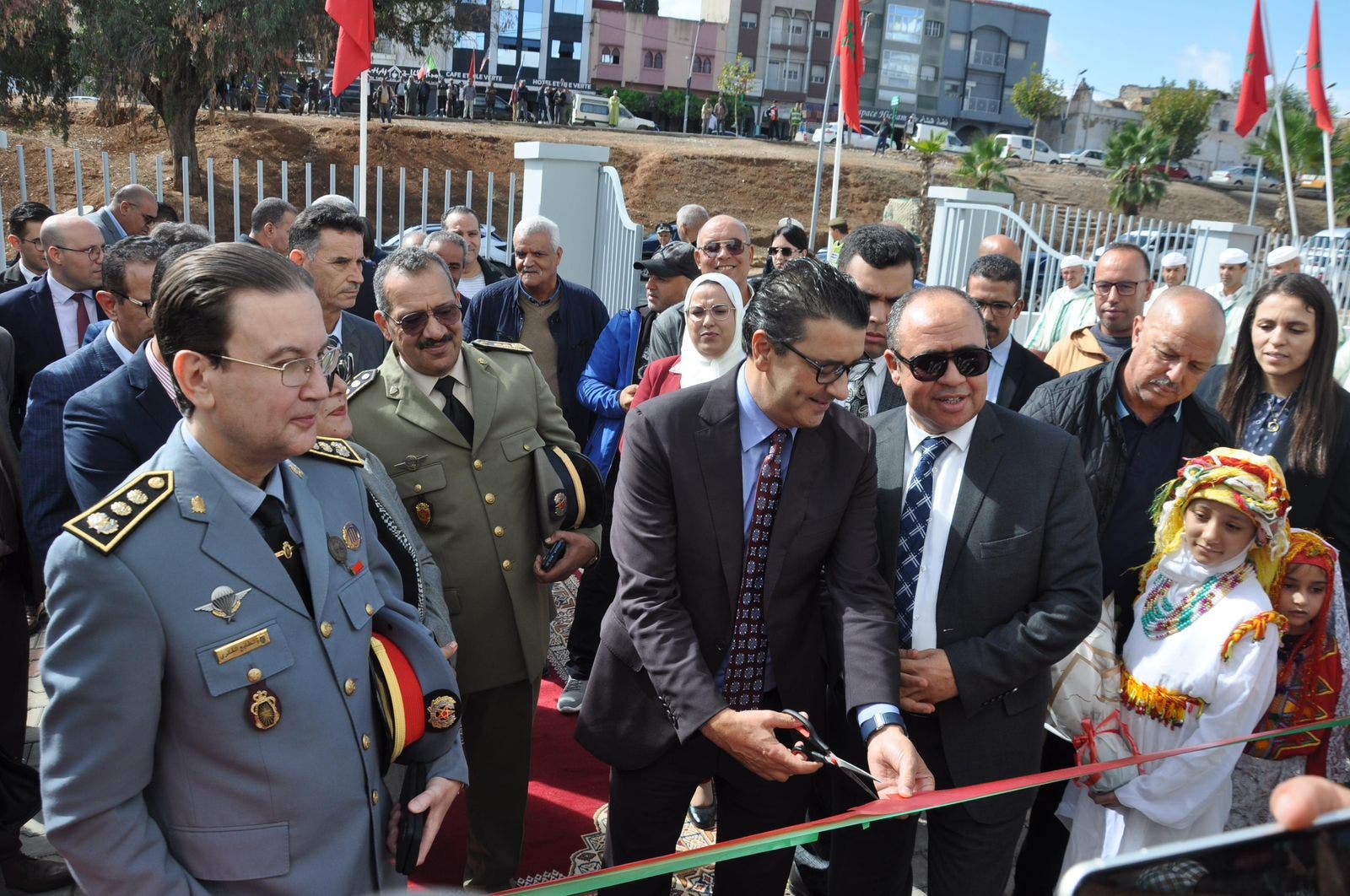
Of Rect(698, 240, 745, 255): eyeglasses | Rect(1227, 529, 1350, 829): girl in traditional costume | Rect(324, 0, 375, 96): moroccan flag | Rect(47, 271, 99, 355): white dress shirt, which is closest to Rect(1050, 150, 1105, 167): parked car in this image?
Rect(324, 0, 375, 96): moroccan flag

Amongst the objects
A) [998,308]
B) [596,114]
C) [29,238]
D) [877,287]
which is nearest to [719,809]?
[877,287]

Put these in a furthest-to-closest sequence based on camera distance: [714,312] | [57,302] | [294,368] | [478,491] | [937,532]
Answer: [57,302] < [714,312] < [478,491] < [937,532] < [294,368]

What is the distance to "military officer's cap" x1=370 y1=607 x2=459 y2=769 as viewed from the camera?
80.2 inches

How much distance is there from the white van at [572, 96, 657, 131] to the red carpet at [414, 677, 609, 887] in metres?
42.1

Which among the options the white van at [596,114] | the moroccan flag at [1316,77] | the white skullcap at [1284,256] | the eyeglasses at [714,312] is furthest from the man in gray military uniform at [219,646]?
the white van at [596,114]

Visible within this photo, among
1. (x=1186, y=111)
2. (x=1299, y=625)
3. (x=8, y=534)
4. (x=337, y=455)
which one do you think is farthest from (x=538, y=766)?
(x=1186, y=111)

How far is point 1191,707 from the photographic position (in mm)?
2945

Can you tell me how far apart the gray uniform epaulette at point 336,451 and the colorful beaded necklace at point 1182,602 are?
7.66 ft

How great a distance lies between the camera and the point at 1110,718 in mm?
3057

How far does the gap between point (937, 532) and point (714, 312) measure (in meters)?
1.79

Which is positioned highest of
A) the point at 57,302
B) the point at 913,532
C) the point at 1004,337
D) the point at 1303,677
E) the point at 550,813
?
the point at 1004,337

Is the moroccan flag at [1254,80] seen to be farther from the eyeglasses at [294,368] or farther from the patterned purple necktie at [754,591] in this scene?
the eyeglasses at [294,368]

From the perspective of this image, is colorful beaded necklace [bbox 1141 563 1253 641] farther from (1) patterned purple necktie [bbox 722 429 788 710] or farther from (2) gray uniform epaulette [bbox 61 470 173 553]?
(2) gray uniform epaulette [bbox 61 470 173 553]

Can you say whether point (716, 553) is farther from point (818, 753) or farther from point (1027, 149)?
point (1027, 149)
